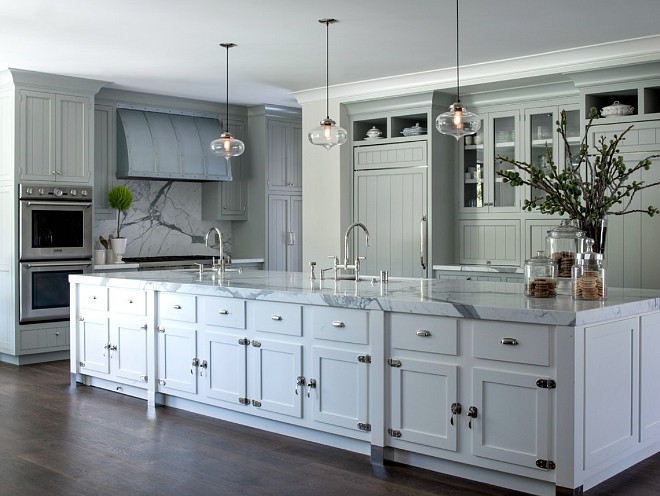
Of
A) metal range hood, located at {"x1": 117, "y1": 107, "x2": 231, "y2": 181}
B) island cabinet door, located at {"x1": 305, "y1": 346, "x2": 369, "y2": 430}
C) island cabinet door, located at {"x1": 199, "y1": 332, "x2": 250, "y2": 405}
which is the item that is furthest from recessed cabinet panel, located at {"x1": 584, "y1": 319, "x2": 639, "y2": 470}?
metal range hood, located at {"x1": 117, "y1": 107, "x2": 231, "y2": 181}

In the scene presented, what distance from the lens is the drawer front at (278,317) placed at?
14.2 feet

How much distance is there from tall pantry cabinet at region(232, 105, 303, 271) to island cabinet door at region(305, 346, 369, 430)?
4.63 metres

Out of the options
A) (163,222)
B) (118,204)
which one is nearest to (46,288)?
(118,204)

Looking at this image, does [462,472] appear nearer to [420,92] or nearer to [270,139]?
[420,92]

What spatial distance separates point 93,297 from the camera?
19.0 ft

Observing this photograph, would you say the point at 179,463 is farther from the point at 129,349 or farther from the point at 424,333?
the point at 129,349

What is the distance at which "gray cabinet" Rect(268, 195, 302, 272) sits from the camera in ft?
29.0

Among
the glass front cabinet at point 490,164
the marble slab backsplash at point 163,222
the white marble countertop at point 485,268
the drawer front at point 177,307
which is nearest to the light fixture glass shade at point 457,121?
the drawer front at point 177,307

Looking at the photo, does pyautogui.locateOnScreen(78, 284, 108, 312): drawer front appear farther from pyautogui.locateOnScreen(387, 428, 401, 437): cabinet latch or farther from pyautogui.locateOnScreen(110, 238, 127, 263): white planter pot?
pyautogui.locateOnScreen(387, 428, 401, 437): cabinet latch

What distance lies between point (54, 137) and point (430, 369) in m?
4.66

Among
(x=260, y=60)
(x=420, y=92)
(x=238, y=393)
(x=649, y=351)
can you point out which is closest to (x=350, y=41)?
(x=260, y=60)

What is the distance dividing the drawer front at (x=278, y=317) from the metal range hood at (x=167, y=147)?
12.0 feet

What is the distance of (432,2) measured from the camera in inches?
190

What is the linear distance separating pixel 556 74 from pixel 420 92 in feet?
4.24
